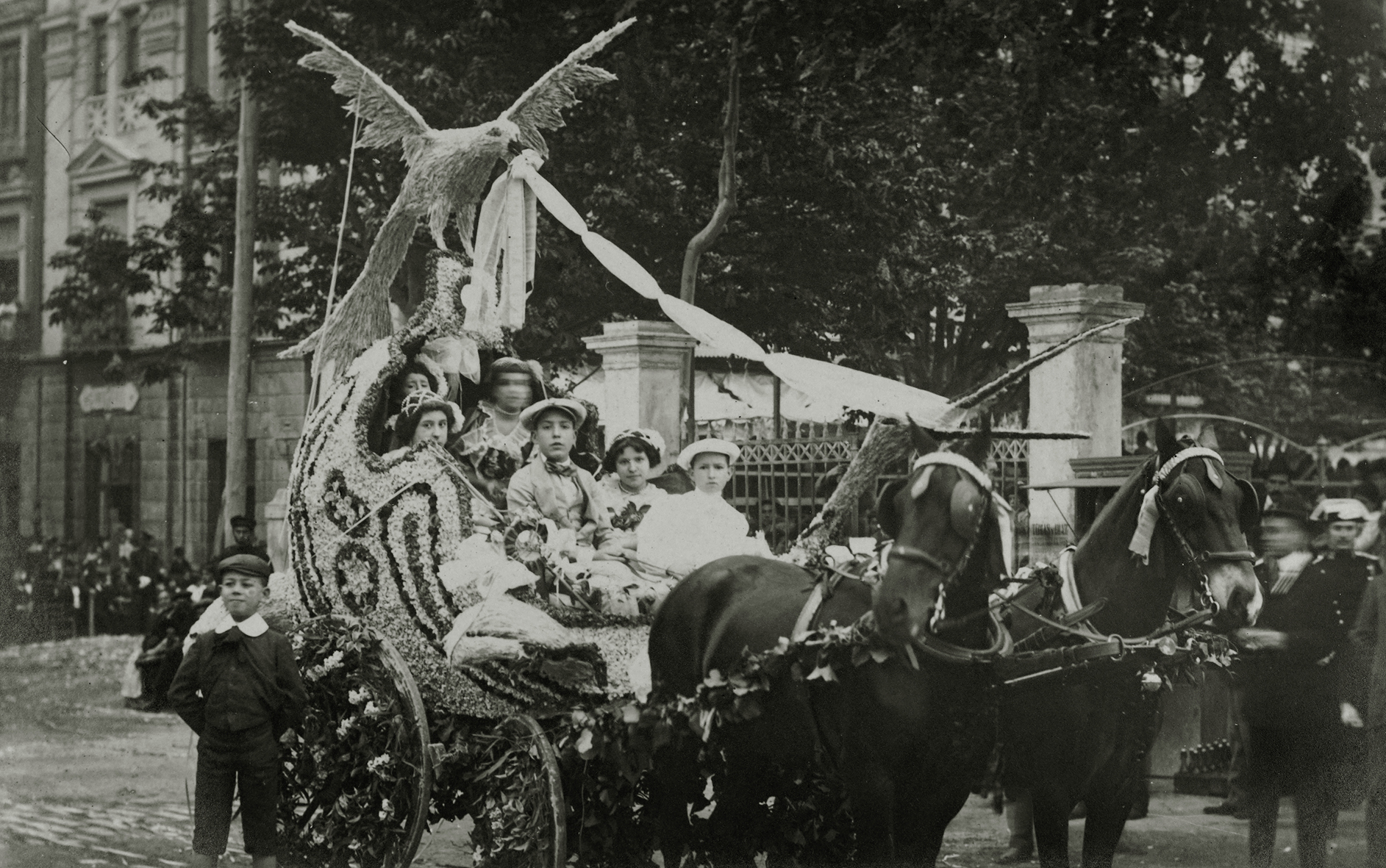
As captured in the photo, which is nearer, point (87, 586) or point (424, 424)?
point (424, 424)

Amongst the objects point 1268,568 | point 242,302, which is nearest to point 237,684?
point 1268,568

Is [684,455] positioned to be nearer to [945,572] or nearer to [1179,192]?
[945,572]

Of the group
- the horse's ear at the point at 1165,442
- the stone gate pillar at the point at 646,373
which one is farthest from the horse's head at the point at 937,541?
the stone gate pillar at the point at 646,373

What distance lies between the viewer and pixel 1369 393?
41.4 feet

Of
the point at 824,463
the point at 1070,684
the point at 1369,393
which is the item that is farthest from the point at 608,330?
the point at 1070,684

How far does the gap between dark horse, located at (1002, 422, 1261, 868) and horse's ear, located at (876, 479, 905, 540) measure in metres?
0.73

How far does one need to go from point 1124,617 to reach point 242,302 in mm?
11159

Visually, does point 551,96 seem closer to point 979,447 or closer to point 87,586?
point 979,447

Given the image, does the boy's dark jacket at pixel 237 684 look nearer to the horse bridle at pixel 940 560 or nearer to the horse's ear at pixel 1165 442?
the horse bridle at pixel 940 560

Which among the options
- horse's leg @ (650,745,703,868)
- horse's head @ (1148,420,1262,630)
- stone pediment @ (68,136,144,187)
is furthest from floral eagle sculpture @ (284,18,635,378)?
stone pediment @ (68,136,144,187)

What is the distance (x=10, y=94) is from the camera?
15.7 meters

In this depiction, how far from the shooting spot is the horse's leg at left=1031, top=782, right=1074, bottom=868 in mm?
5141

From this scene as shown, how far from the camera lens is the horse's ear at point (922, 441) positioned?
4.82 meters

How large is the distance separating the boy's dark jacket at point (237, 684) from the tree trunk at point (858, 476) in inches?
82.6
